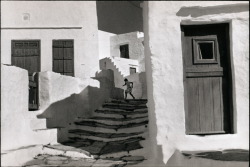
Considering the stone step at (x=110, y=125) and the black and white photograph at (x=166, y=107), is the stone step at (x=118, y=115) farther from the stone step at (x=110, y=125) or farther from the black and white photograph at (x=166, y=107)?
the stone step at (x=110, y=125)

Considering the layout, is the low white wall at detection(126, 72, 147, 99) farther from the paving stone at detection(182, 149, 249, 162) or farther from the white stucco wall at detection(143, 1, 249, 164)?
the paving stone at detection(182, 149, 249, 162)

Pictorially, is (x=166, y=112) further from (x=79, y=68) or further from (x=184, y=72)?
(x=79, y=68)

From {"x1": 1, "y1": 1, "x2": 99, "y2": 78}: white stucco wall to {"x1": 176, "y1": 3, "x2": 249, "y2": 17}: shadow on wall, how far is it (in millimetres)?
8647

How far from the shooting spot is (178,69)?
5.92 metres

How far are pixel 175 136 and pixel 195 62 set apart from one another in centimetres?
141

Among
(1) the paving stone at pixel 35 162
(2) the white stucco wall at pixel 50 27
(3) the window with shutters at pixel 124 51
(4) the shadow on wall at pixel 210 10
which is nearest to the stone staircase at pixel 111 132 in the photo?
(1) the paving stone at pixel 35 162

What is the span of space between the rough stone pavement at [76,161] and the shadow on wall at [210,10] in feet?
10.1

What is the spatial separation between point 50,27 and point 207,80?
953 centimetres

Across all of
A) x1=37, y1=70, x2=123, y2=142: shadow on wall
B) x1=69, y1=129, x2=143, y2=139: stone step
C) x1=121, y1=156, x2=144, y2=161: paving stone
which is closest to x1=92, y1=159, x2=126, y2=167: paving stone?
x1=121, y1=156, x2=144, y2=161: paving stone

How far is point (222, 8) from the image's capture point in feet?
19.5

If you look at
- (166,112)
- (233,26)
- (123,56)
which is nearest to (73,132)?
(166,112)

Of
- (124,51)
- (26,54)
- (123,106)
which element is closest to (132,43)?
(124,51)

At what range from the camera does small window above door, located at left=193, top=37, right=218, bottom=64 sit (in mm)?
6125

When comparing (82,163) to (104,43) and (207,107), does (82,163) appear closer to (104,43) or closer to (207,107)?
(207,107)
